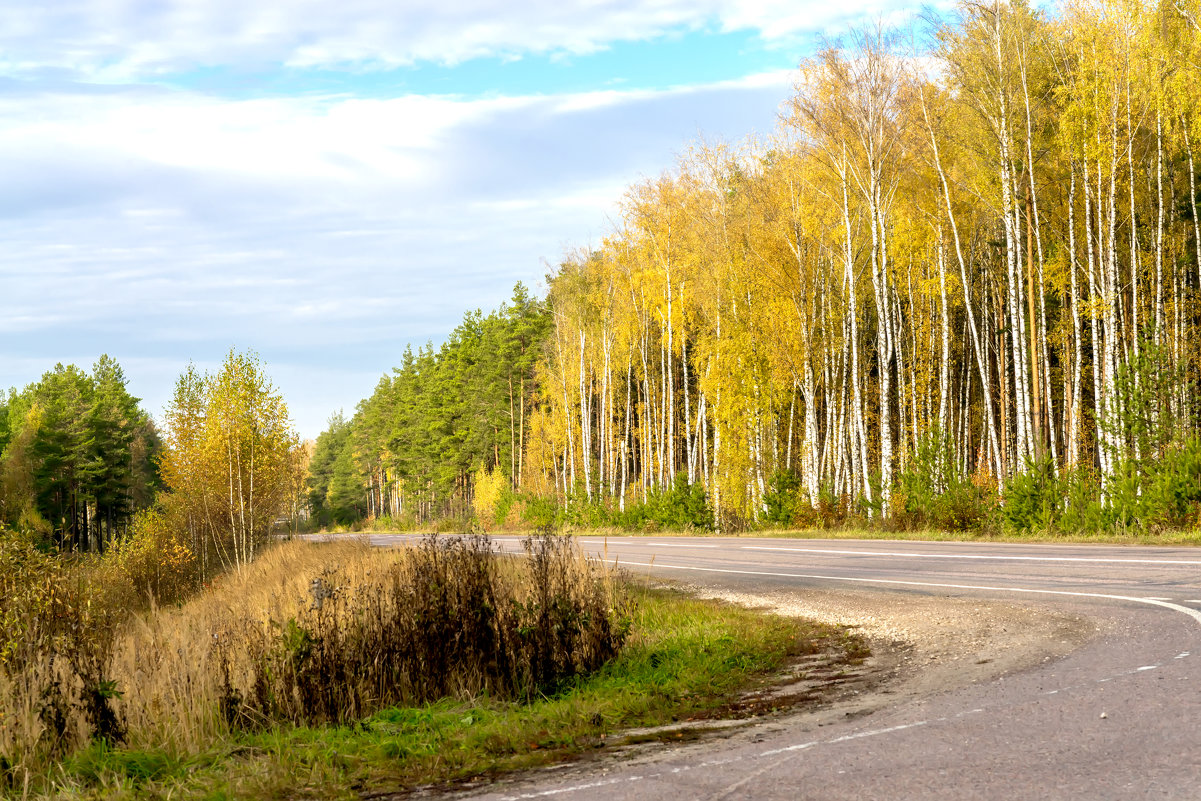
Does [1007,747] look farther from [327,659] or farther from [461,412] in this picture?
[461,412]

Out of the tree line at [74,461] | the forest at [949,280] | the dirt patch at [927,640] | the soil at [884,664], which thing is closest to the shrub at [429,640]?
the soil at [884,664]

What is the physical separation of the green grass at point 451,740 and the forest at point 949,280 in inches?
537

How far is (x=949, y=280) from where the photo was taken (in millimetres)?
29188

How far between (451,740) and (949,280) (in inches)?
1028

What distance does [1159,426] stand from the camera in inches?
765

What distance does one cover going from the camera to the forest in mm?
22297

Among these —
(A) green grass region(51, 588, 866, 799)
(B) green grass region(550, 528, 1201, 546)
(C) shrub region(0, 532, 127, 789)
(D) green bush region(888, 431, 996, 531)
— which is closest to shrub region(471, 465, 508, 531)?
(B) green grass region(550, 528, 1201, 546)

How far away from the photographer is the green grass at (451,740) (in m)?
6.07

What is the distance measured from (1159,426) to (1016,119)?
31.4 feet

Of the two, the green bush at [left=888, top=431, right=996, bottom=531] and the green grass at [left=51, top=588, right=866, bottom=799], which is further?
the green bush at [left=888, top=431, right=996, bottom=531]

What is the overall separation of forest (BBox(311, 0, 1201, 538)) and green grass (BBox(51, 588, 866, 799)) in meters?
13.6

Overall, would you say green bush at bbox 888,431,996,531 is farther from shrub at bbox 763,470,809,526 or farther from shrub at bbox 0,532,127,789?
shrub at bbox 0,532,127,789

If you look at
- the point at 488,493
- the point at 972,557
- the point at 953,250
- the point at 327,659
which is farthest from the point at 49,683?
the point at 488,493

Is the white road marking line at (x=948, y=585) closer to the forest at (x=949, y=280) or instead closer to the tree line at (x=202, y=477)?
the forest at (x=949, y=280)
